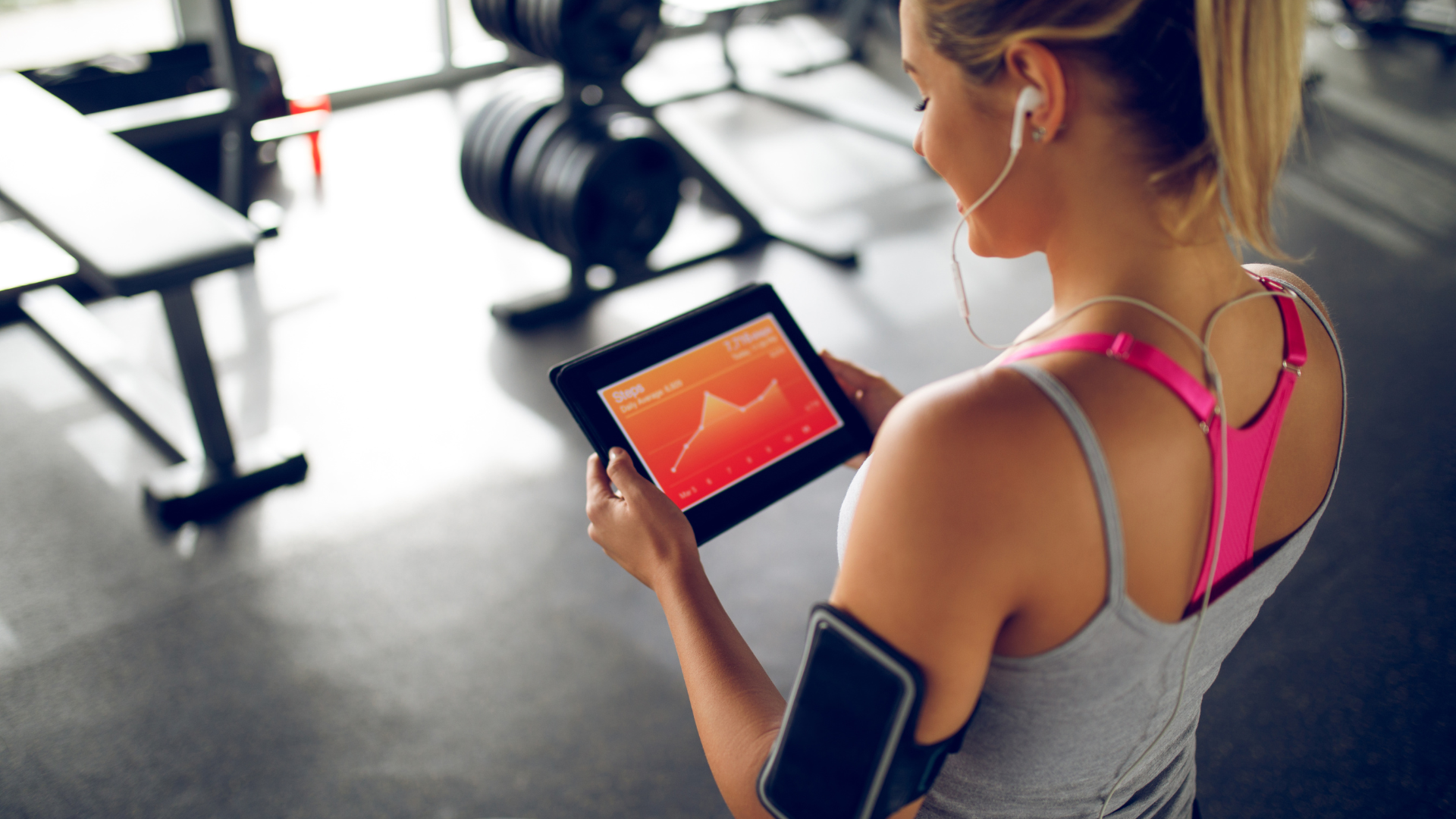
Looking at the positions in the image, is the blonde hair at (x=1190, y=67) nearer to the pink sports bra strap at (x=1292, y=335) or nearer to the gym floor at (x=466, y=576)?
the pink sports bra strap at (x=1292, y=335)

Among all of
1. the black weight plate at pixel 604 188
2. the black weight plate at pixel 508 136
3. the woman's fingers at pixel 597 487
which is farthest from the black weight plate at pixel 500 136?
the woman's fingers at pixel 597 487

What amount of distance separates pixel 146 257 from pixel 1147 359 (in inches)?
74.6

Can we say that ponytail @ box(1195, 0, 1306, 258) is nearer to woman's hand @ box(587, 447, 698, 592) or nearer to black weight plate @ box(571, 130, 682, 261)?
woman's hand @ box(587, 447, 698, 592)

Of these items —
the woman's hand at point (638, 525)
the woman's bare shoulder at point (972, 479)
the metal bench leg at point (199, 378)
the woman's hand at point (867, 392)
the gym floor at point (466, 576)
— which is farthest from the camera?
the metal bench leg at point (199, 378)

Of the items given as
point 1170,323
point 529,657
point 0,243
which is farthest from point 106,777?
point 1170,323

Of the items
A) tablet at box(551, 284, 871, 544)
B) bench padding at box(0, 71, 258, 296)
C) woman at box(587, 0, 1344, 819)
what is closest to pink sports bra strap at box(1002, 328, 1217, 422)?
woman at box(587, 0, 1344, 819)

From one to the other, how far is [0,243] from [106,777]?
150 cm

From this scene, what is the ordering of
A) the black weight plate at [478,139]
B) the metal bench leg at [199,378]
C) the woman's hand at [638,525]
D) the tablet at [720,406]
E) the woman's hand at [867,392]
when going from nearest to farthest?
the woman's hand at [638,525]
the tablet at [720,406]
the woman's hand at [867,392]
the metal bench leg at [199,378]
the black weight plate at [478,139]

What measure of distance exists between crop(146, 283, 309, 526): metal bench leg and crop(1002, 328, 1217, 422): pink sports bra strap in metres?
1.95

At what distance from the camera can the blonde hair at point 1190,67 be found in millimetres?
545

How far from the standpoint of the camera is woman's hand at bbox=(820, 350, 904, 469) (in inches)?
42.5

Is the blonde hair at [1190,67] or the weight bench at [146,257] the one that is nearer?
the blonde hair at [1190,67]

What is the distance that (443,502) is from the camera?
2.26m

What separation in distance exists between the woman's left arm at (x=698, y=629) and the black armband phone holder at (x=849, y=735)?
73 mm
